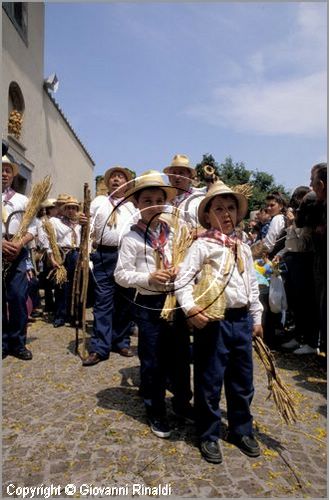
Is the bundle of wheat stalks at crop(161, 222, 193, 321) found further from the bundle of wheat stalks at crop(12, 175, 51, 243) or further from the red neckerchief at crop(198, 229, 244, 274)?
the bundle of wheat stalks at crop(12, 175, 51, 243)

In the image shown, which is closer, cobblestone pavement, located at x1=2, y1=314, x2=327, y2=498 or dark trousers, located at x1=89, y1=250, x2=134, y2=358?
cobblestone pavement, located at x1=2, y1=314, x2=327, y2=498

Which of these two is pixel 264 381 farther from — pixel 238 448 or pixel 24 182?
pixel 24 182

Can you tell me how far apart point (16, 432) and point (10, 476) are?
53cm

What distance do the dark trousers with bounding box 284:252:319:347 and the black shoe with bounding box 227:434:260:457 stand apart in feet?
8.07

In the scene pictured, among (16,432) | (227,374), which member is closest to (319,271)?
(227,374)

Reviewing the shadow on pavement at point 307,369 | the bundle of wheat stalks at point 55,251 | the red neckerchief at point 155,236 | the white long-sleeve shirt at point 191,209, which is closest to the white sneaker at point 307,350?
the shadow on pavement at point 307,369

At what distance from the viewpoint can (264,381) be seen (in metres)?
4.11

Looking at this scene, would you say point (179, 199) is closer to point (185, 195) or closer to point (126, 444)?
point (185, 195)

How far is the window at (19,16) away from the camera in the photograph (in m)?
11.5

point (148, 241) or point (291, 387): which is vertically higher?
point (148, 241)

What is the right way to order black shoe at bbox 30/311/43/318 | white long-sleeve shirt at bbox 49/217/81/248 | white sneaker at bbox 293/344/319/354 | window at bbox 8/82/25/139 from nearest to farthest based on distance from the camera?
1. white sneaker at bbox 293/344/319/354
2. white long-sleeve shirt at bbox 49/217/81/248
3. black shoe at bbox 30/311/43/318
4. window at bbox 8/82/25/139

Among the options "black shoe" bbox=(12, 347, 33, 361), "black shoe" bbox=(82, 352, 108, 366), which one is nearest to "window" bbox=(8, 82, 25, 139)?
"black shoe" bbox=(12, 347, 33, 361)

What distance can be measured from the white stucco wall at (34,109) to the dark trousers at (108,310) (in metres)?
6.53

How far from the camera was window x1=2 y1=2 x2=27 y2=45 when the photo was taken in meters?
11.5
